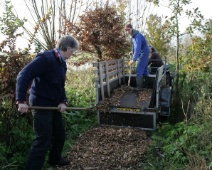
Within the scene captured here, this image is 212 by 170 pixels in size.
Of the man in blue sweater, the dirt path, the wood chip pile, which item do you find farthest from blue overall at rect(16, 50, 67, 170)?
the wood chip pile

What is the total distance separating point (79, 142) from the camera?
626 cm

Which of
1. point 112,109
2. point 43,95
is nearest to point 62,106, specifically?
point 43,95

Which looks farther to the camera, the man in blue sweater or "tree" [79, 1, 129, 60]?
"tree" [79, 1, 129, 60]

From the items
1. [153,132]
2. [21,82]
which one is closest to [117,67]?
[153,132]

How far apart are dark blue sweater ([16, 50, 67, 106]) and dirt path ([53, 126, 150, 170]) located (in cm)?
131

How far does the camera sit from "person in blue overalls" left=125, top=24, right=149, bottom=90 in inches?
335

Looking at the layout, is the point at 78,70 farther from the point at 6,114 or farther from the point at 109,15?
the point at 6,114

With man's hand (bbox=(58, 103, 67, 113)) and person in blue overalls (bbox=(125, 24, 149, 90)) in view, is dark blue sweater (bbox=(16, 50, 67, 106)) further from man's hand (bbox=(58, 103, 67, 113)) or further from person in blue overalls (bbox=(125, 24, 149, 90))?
person in blue overalls (bbox=(125, 24, 149, 90))

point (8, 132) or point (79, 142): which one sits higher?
point (8, 132)

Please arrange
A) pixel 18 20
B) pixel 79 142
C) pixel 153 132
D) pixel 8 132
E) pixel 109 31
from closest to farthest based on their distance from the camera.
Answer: pixel 8 132, pixel 18 20, pixel 79 142, pixel 153 132, pixel 109 31

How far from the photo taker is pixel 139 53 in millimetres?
8547

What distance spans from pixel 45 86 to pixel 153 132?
10.4 feet

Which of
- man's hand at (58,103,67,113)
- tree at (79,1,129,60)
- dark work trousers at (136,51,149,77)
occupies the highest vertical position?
tree at (79,1,129,60)

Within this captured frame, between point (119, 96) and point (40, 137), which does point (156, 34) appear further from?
point (40, 137)
